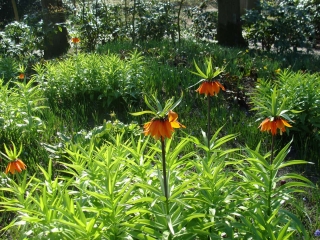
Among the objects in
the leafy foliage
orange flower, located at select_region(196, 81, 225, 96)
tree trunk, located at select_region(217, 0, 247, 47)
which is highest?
orange flower, located at select_region(196, 81, 225, 96)

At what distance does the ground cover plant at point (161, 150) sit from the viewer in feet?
6.06

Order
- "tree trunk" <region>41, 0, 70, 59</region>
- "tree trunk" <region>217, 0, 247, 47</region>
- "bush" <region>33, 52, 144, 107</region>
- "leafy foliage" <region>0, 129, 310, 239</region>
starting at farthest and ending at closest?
"tree trunk" <region>217, 0, 247, 47</region> < "tree trunk" <region>41, 0, 70, 59</region> < "bush" <region>33, 52, 144, 107</region> < "leafy foliage" <region>0, 129, 310, 239</region>

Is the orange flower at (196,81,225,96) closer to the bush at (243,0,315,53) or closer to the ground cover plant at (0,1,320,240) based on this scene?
the ground cover plant at (0,1,320,240)

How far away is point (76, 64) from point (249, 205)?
11.5 feet

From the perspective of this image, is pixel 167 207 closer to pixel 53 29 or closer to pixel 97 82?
pixel 97 82

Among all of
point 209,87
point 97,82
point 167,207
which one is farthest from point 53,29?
point 167,207

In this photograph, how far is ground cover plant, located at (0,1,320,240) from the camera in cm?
185

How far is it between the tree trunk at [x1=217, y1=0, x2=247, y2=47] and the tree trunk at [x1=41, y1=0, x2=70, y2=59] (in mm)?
3469

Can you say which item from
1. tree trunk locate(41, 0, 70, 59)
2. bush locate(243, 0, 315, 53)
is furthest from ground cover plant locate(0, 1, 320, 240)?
tree trunk locate(41, 0, 70, 59)

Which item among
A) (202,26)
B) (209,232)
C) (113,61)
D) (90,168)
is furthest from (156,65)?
(202,26)

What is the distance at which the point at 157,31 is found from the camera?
9.27 metres

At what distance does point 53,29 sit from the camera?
892cm

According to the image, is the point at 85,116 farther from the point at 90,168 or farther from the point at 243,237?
the point at 243,237

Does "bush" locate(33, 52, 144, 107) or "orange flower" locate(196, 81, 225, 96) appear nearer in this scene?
"orange flower" locate(196, 81, 225, 96)
